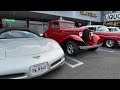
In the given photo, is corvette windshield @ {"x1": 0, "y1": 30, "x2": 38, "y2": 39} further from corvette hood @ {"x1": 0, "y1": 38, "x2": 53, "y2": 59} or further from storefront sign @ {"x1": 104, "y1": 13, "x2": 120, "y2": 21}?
storefront sign @ {"x1": 104, "y1": 13, "x2": 120, "y2": 21}

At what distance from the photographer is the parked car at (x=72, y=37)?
4.88 meters

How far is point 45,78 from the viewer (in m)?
2.85

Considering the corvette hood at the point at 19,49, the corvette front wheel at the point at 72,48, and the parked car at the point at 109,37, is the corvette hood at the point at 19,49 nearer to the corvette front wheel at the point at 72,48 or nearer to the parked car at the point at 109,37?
the corvette front wheel at the point at 72,48

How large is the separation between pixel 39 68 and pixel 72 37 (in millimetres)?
2796

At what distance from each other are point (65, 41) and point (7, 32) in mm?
2543

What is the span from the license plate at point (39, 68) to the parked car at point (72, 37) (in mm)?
2385

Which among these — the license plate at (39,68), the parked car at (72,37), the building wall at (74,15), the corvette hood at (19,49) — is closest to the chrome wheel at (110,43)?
the parked car at (72,37)

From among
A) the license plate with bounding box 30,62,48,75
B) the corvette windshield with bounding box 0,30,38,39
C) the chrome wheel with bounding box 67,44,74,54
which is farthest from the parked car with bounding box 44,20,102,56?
the license plate with bounding box 30,62,48,75
